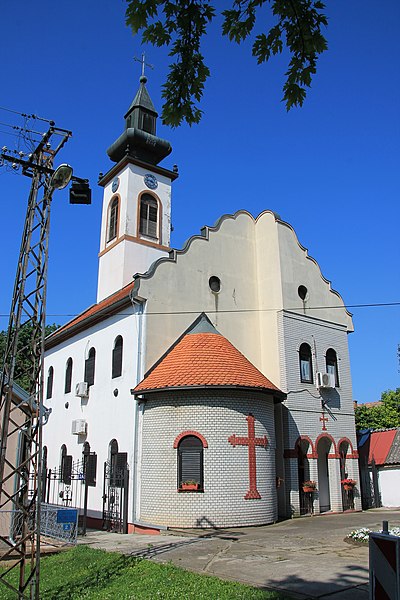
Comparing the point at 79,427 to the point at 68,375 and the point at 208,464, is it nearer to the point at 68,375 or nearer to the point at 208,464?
the point at 68,375

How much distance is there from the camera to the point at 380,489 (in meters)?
24.1

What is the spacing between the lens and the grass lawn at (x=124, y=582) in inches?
302

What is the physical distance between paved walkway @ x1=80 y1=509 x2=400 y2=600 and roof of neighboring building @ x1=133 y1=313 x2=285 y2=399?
4276 mm

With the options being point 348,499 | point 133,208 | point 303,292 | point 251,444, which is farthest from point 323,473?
point 133,208

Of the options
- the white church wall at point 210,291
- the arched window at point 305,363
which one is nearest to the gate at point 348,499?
the arched window at point 305,363

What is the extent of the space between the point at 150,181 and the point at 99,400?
11176 millimetres

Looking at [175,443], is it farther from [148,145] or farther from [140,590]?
[148,145]

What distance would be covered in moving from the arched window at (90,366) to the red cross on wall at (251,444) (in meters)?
7.32

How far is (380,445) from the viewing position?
25688 mm

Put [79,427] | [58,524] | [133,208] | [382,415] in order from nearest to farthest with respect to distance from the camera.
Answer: [58,524] → [79,427] → [133,208] → [382,415]

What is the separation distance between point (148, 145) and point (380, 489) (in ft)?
64.7

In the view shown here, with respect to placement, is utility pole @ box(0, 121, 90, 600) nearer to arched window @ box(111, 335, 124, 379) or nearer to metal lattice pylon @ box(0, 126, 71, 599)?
metal lattice pylon @ box(0, 126, 71, 599)

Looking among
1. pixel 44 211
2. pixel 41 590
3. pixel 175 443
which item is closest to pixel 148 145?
pixel 175 443

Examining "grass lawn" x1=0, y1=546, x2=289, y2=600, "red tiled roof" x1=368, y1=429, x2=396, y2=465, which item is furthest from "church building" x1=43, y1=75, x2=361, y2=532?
"grass lawn" x1=0, y1=546, x2=289, y2=600
